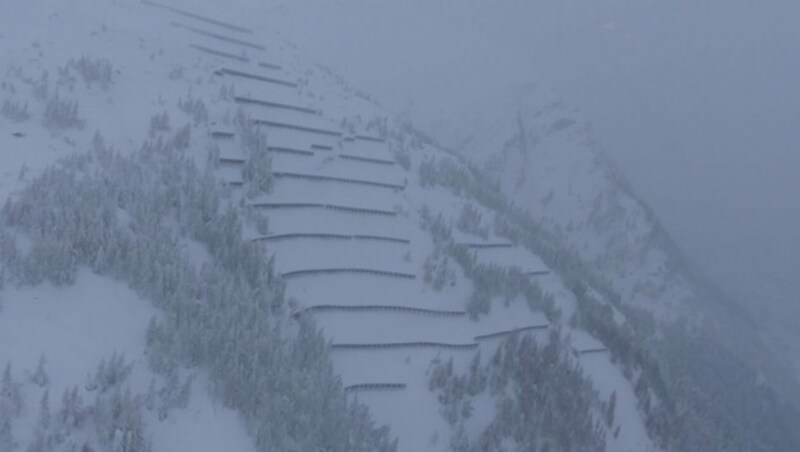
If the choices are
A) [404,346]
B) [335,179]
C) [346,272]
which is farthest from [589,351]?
[335,179]

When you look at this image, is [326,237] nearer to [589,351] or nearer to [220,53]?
[589,351]

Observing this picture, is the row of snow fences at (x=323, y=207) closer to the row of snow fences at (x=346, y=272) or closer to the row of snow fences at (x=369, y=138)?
the row of snow fences at (x=346, y=272)

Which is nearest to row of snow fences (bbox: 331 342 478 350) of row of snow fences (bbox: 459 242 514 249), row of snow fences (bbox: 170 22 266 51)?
row of snow fences (bbox: 459 242 514 249)

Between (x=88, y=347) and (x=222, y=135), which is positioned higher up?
(x=222, y=135)

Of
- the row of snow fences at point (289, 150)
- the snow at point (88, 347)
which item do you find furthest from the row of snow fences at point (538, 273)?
the snow at point (88, 347)

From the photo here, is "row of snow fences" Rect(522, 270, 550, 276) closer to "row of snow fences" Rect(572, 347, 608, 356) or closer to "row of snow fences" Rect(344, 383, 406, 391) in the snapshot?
"row of snow fences" Rect(572, 347, 608, 356)

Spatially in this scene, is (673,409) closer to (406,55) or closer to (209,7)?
(209,7)
